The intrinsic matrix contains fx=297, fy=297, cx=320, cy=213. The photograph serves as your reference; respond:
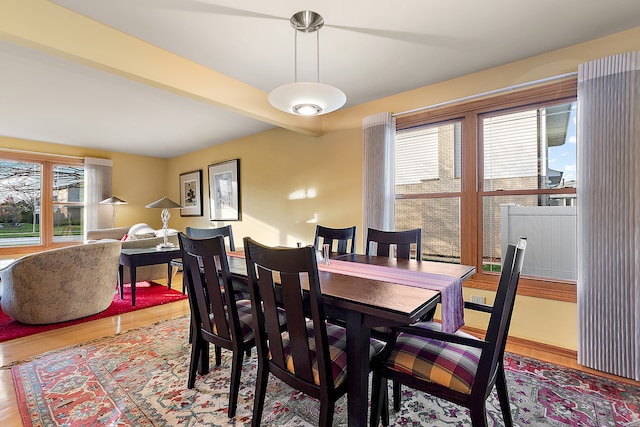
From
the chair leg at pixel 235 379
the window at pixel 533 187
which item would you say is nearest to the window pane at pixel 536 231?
the window at pixel 533 187

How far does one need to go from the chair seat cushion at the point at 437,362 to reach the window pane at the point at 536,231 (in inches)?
→ 67.5

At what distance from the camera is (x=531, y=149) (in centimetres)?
261

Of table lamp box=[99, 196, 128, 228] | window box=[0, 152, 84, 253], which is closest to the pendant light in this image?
table lamp box=[99, 196, 128, 228]

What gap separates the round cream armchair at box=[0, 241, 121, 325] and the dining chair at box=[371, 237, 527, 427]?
3065mm

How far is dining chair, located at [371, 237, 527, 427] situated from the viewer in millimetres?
1142

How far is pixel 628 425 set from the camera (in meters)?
1.56

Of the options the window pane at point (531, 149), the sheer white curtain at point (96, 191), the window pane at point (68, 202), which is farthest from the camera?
the sheer white curtain at point (96, 191)

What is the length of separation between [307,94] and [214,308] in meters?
1.37

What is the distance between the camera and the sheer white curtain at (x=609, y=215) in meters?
2.01

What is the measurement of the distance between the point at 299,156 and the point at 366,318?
3.16 meters

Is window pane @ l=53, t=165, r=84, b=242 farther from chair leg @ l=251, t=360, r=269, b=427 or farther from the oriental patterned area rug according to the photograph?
chair leg @ l=251, t=360, r=269, b=427

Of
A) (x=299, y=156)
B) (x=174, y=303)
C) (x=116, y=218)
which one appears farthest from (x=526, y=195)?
(x=116, y=218)

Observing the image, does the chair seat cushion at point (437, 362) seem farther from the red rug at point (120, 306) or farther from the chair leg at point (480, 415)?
the red rug at point (120, 306)

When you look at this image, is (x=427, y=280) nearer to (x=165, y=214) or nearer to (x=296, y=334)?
(x=296, y=334)
